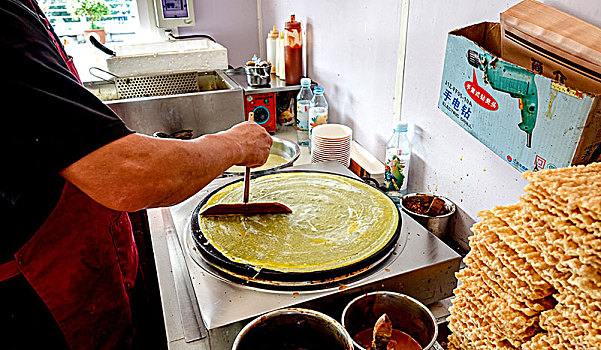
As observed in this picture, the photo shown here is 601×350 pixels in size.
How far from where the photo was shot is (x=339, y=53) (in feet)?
6.92

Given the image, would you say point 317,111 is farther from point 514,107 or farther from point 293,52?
point 514,107

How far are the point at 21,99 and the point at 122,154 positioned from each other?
18 centimetres

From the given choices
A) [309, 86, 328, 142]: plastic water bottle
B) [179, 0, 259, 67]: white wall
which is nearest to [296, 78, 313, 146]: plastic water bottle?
[309, 86, 328, 142]: plastic water bottle

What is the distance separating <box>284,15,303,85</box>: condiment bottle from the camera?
241cm

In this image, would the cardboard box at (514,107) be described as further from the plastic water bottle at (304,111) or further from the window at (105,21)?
the window at (105,21)

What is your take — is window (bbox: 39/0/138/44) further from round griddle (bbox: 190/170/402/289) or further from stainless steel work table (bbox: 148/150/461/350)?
round griddle (bbox: 190/170/402/289)

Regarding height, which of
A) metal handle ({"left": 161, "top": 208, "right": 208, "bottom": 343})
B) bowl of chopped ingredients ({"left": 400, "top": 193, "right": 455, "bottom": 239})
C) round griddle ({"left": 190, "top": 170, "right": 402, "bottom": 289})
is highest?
round griddle ({"left": 190, "top": 170, "right": 402, "bottom": 289})

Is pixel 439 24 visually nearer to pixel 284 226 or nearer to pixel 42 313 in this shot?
pixel 284 226

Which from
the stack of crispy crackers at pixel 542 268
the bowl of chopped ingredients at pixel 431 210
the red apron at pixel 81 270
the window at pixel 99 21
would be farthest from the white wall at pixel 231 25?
the stack of crispy crackers at pixel 542 268

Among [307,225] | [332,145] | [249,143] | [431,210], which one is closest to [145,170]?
[249,143]

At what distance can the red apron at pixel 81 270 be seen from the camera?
1081 millimetres

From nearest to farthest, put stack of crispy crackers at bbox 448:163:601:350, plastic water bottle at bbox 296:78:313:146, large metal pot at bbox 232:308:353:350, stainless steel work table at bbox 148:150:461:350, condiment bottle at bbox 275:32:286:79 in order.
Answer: stack of crispy crackers at bbox 448:163:601:350, large metal pot at bbox 232:308:353:350, stainless steel work table at bbox 148:150:461:350, plastic water bottle at bbox 296:78:313:146, condiment bottle at bbox 275:32:286:79

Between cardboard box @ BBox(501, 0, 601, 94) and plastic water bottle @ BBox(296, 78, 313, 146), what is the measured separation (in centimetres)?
127

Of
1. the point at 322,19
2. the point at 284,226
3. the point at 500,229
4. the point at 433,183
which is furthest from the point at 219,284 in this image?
the point at 322,19
